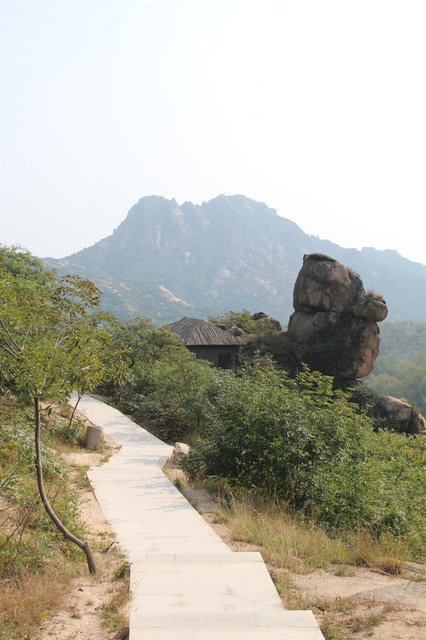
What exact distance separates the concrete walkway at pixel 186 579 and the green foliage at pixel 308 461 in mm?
1121

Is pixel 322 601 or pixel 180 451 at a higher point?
pixel 322 601

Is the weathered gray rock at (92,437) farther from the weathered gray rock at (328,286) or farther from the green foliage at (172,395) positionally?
the weathered gray rock at (328,286)

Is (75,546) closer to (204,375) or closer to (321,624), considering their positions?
(321,624)

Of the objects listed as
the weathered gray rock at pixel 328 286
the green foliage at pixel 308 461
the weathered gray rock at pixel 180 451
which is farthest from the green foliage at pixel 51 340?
the weathered gray rock at pixel 328 286

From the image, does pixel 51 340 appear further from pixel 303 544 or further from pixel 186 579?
pixel 303 544

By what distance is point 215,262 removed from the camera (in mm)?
153875

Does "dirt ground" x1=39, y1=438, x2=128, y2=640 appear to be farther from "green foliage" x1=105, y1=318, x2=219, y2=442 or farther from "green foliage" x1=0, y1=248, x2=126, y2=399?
"green foliage" x1=105, y1=318, x2=219, y2=442

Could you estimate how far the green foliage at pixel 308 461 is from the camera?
6234mm

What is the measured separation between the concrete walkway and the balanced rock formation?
1876cm

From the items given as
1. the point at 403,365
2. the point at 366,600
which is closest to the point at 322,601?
the point at 366,600

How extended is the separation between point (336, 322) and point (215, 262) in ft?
427

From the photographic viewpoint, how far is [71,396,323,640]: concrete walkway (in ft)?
10.3

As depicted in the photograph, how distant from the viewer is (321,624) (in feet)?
11.3

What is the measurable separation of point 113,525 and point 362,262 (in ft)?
572
